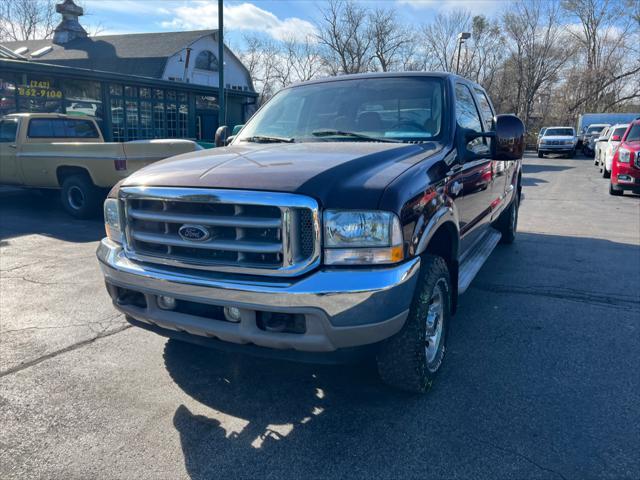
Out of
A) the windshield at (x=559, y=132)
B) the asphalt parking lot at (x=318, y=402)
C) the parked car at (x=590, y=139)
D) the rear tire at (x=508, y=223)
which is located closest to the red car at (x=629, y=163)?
the rear tire at (x=508, y=223)

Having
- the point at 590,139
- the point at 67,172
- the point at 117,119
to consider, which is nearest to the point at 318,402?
the point at 67,172

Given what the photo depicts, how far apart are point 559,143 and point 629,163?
17.8 meters

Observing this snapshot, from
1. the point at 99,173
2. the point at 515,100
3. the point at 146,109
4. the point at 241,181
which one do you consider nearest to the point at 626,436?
the point at 241,181

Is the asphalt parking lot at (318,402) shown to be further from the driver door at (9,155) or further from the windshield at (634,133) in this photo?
the windshield at (634,133)

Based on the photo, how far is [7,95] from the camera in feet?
49.9

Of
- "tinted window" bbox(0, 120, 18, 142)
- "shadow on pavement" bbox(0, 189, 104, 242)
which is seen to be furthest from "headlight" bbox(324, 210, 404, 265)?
"tinted window" bbox(0, 120, 18, 142)

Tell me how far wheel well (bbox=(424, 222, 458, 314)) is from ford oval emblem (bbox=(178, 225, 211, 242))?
4.40 ft

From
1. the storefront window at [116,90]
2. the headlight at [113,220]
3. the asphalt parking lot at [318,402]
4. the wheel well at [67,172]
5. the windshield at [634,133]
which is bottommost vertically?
the asphalt parking lot at [318,402]

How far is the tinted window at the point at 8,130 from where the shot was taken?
9742 mm

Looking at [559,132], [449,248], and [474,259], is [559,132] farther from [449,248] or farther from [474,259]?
[449,248]

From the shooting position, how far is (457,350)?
3.68m

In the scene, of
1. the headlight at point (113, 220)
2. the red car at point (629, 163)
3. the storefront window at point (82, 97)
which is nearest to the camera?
the headlight at point (113, 220)

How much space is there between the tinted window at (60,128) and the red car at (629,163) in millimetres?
11938

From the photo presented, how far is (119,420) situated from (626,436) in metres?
2.70
